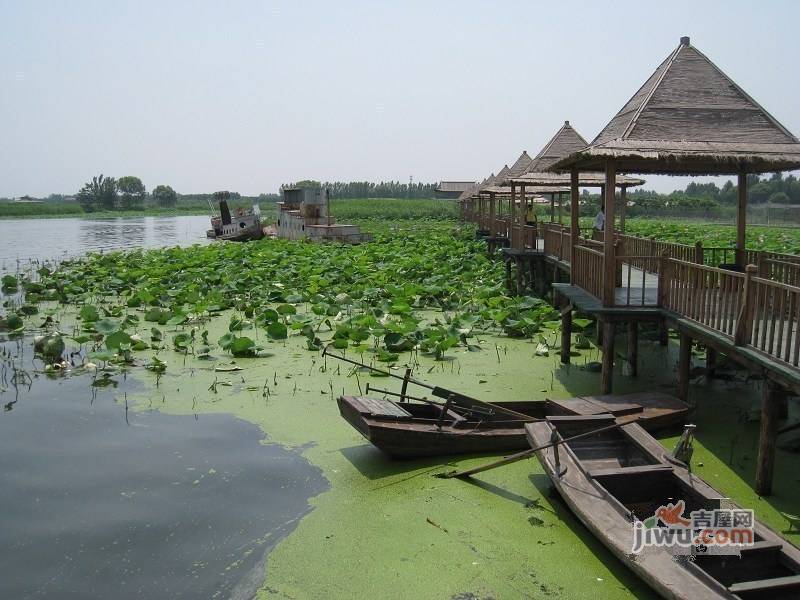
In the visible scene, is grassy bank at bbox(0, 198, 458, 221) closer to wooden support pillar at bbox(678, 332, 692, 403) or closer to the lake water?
the lake water

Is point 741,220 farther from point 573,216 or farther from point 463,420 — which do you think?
point 463,420

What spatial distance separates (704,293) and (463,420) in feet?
8.39

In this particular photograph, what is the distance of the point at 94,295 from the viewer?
51.6ft

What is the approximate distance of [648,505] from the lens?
4.90 metres

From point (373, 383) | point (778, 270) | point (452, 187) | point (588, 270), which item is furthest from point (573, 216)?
point (452, 187)

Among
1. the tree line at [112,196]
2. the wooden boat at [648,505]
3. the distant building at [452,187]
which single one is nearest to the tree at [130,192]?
the tree line at [112,196]

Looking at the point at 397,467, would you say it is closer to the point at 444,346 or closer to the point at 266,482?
the point at 266,482

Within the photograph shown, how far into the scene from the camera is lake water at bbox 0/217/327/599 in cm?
460

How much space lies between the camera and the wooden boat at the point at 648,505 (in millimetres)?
3590

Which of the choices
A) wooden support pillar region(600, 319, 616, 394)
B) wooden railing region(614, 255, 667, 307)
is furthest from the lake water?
wooden railing region(614, 255, 667, 307)

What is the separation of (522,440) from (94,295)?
486 inches

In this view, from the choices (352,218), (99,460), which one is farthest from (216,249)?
(352,218)

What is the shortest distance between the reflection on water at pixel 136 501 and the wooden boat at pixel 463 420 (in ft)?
2.23

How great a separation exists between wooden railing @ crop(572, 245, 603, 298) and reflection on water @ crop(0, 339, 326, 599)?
13.4 ft
